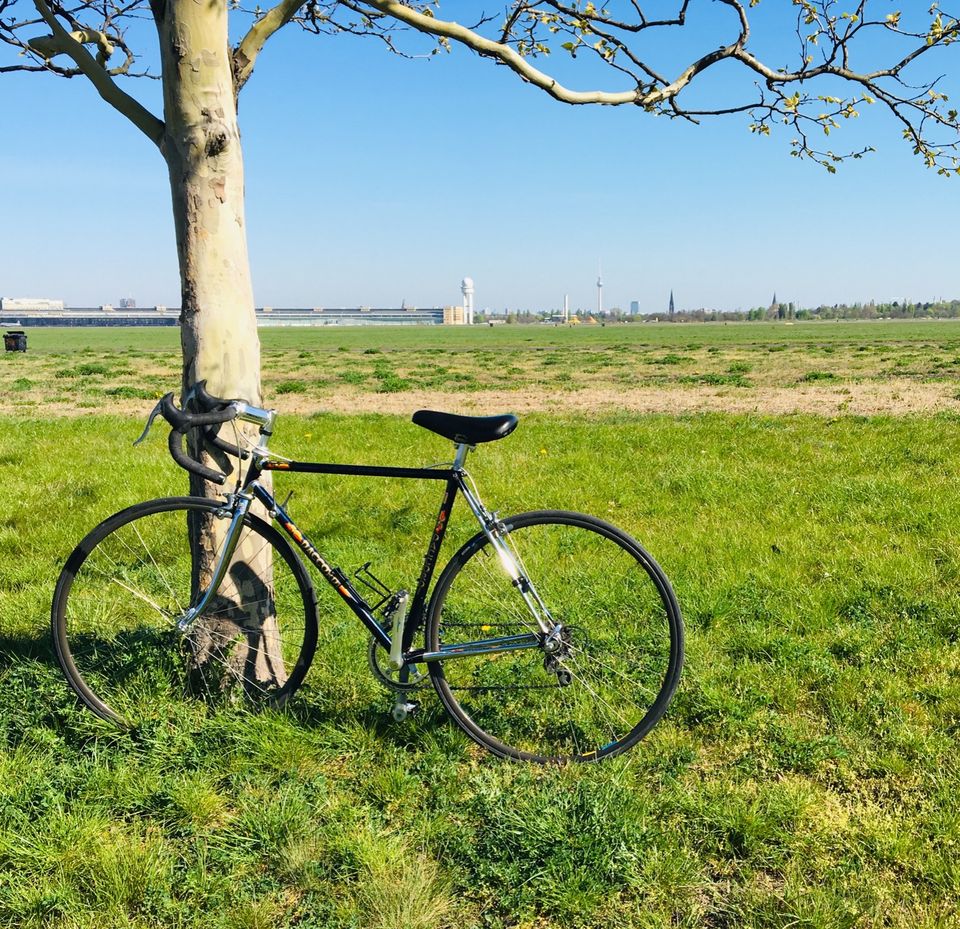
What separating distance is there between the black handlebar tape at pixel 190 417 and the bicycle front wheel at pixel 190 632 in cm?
41

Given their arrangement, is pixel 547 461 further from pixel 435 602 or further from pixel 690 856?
pixel 690 856

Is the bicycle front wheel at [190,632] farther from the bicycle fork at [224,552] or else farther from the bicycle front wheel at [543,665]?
the bicycle front wheel at [543,665]

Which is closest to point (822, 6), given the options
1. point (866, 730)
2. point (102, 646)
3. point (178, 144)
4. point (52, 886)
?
point (178, 144)

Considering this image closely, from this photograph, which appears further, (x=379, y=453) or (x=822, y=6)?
(x=379, y=453)

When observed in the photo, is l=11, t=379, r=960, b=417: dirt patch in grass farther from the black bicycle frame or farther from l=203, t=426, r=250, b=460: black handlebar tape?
the black bicycle frame

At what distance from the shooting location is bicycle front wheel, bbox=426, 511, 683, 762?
3.73m

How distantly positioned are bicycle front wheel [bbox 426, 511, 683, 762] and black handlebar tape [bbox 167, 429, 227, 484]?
1.24 metres

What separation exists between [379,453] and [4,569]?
5.60m

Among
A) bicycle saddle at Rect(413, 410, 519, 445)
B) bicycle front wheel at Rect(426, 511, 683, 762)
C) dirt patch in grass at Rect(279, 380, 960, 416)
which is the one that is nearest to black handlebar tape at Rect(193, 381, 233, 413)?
bicycle saddle at Rect(413, 410, 519, 445)

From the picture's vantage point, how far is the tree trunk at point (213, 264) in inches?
153

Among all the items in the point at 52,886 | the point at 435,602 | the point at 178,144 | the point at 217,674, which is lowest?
the point at 52,886

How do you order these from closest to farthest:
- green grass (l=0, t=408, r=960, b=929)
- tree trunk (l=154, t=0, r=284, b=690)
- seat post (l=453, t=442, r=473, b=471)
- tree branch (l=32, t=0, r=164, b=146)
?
green grass (l=0, t=408, r=960, b=929) < seat post (l=453, t=442, r=473, b=471) < tree trunk (l=154, t=0, r=284, b=690) < tree branch (l=32, t=0, r=164, b=146)

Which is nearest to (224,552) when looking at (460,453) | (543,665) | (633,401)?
(460,453)

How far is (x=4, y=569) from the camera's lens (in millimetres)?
6449
